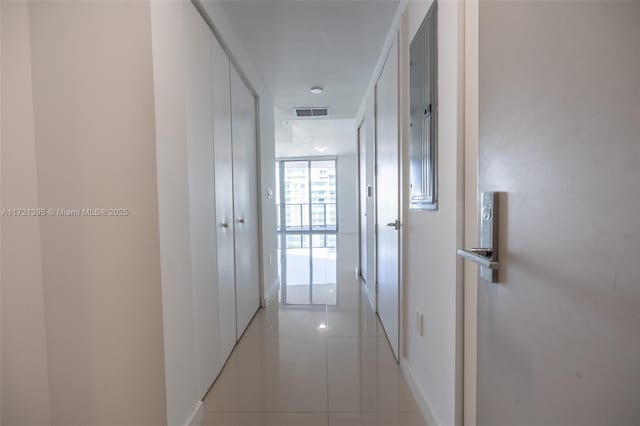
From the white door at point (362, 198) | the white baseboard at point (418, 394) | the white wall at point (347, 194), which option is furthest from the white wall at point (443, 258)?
the white wall at point (347, 194)

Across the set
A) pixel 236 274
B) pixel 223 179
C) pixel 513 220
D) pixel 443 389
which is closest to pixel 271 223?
pixel 236 274

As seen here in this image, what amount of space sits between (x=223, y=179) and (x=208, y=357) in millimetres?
1186

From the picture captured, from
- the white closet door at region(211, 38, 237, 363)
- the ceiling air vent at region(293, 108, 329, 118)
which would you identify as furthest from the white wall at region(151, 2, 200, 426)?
the ceiling air vent at region(293, 108, 329, 118)

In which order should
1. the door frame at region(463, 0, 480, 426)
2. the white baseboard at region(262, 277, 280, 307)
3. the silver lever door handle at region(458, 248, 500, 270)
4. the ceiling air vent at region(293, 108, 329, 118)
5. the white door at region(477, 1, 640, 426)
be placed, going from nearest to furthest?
1. the white door at region(477, 1, 640, 426)
2. the silver lever door handle at region(458, 248, 500, 270)
3. the door frame at region(463, 0, 480, 426)
4. the white baseboard at region(262, 277, 280, 307)
5. the ceiling air vent at region(293, 108, 329, 118)

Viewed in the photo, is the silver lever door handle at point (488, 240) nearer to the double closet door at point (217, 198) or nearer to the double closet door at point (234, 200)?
the double closet door at point (217, 198)

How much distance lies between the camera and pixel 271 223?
3.83 metres

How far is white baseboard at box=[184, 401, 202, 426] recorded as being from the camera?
1.53m

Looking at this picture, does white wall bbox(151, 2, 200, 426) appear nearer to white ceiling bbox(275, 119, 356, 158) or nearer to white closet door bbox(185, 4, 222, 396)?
white closet door bbox(185, 4, 222, 396)

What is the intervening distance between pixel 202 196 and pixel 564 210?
5.56 feet

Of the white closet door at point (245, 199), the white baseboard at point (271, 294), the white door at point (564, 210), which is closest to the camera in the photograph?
the white door at point (564, 210)

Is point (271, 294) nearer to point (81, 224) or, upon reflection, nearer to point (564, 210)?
point (81, 224)

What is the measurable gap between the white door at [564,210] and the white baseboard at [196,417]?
4.72 ft

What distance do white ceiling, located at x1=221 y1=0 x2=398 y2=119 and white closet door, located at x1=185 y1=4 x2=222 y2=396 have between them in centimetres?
55

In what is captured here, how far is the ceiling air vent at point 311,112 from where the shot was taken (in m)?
4.41
